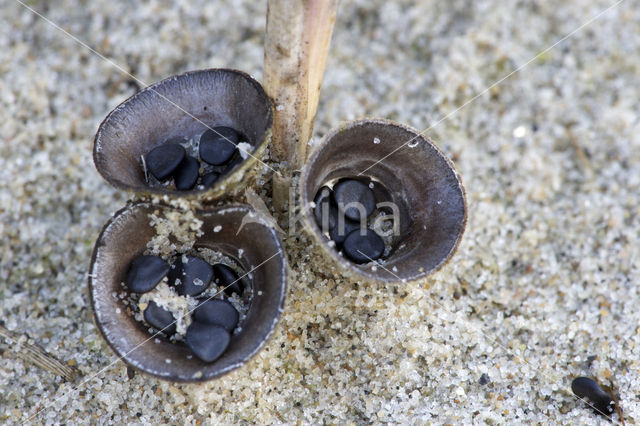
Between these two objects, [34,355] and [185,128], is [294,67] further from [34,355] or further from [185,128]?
[34,355]

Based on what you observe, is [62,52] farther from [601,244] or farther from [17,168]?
[601,244]

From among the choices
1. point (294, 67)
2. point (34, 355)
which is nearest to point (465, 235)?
point (294, 67)

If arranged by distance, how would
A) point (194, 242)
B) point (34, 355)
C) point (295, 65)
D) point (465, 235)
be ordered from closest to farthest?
point (295, 65), point (194, 242), point (34, 355), point (465, 235)

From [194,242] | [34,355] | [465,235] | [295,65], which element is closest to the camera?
[295,65]

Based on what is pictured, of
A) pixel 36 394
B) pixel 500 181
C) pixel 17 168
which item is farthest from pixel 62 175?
pixel 500 181

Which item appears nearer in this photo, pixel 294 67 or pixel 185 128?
pixel 294 67

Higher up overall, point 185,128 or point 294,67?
point 294,67
